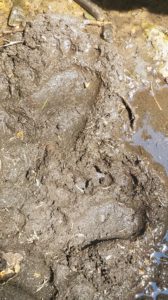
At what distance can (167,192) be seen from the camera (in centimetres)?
367

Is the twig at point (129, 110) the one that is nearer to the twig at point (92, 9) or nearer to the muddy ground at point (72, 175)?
the muddy ground at point (72, 175)

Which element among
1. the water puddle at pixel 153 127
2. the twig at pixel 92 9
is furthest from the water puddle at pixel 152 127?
the twig at pixel 92 9

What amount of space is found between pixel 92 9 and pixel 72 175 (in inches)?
75.6

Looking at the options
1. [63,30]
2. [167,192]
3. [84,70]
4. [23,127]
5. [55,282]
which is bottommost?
[55,282]

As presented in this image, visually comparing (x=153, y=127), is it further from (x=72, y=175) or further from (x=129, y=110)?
(x=72, y=175)

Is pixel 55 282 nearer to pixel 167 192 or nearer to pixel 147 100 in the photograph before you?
pixel 167 192

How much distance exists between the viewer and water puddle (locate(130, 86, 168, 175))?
3.87m

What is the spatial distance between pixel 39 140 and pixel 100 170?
615mm

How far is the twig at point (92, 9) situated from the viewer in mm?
4363

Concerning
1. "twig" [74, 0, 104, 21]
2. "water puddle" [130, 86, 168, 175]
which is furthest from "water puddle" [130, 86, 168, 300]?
"twig" [74, 0, 104, 21]

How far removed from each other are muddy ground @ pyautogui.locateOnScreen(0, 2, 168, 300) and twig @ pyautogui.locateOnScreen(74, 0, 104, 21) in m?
0.14

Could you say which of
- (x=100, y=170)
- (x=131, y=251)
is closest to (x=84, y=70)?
(x=100, y=170)

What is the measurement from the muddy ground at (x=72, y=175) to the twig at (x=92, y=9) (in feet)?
0.46

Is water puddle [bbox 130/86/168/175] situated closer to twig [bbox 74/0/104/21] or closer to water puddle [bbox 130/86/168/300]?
water puddle [bbox 130/86/168/300]
